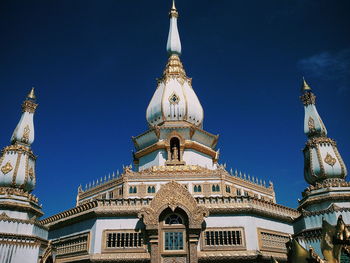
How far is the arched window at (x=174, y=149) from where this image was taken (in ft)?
129

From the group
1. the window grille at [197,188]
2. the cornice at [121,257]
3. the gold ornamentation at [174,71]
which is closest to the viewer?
the cornice at [121,257]

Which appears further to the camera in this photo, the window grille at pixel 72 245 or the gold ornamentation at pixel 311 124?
the gold ornamentation at pixel 311 124

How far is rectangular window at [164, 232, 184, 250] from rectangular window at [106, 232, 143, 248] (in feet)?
7.26

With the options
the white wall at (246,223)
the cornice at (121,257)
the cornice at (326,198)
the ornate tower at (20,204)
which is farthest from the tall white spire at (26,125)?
the cornice at (326,198)

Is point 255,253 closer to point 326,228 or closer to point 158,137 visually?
point 326,228

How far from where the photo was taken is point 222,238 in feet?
90.6

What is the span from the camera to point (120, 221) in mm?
28422

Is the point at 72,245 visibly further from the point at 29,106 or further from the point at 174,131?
the point at 174,131

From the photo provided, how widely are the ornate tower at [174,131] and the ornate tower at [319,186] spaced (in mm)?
13956

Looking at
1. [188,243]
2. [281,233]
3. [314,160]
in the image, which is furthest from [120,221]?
[314,160]

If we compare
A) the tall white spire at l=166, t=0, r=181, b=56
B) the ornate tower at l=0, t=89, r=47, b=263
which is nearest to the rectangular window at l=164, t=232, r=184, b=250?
the ornate tower at l=0, t=89, r=47, b=263

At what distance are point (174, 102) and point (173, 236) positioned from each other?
21.7 m

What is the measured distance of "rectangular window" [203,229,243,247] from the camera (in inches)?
1078

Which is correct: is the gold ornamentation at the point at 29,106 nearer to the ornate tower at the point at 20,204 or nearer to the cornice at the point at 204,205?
the ornate tower at the point at 20,204
